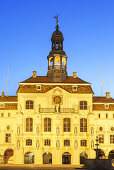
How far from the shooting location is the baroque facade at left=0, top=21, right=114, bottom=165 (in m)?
70.6

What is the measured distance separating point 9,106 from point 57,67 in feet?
46.0

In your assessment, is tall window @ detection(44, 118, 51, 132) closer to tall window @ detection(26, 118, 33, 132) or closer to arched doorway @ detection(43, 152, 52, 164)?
tall window @ detection(26, 118, 33, 132)

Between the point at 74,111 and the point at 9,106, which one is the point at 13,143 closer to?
the point at 9,106

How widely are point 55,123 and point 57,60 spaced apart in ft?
50.5

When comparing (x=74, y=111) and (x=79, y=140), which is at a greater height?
(x=74, y=111)

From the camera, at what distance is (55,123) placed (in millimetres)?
71312

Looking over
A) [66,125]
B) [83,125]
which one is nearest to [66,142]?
[66,125]

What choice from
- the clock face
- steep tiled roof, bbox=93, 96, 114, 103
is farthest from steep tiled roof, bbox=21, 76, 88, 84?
steep tiled roof, bbox=93, 96, 114, 103

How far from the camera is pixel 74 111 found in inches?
2849

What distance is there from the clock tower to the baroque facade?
1.98m

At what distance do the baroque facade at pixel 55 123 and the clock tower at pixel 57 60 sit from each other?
1.98m

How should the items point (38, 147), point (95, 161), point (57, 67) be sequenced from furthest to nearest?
point (57, 67)
point (38, 147)
point (95, 161)

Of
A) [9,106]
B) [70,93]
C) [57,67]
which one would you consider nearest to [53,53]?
[57,67]

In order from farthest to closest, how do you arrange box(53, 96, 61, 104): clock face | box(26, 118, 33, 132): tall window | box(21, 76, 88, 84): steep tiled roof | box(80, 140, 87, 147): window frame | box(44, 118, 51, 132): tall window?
1. box(21, 76, 88, 84): steep tiled roof
2. box(53, 96, 61, 104): clock face
3. box(26, 118, 33, 132): tall window
4. box(44, 118, 51, 132): tall window
5. box(80, 140, 87, 147): window frame
